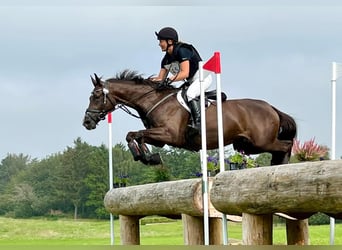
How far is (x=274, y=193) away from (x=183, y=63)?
2.39 m

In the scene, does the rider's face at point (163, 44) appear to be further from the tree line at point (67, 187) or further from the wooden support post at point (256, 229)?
the tree line at point (67, 187)

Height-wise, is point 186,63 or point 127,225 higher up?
point 186,63

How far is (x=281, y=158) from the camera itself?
536 centimetres

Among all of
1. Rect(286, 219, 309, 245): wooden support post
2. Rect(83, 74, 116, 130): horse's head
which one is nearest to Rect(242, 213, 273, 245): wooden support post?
Rect(286, 219, 309, 245): wooden support post

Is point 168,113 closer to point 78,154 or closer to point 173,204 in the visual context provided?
point 173,204

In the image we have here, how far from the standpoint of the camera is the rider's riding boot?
4924mm

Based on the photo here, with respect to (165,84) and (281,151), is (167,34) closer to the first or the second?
(165,84)

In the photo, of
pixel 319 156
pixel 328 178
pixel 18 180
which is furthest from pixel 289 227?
pixel 18 180

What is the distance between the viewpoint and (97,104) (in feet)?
16.9

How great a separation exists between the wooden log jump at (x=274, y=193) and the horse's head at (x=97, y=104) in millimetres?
2044

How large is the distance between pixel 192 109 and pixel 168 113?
0.21 m

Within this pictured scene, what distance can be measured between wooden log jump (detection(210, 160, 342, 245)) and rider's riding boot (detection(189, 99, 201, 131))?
1.55 meters

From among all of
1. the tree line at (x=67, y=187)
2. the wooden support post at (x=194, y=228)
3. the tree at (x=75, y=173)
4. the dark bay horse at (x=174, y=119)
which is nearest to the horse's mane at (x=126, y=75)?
the dark bay horse at (x=174, y=119)

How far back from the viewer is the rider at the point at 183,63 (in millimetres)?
4910
